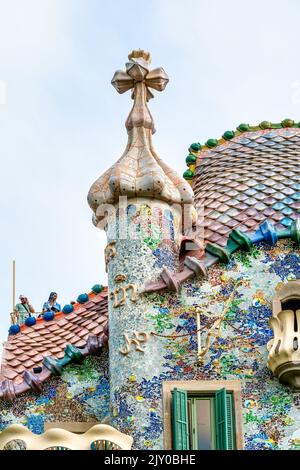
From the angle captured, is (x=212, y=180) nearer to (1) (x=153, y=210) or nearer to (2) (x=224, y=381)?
(1) (x=153, y=210)

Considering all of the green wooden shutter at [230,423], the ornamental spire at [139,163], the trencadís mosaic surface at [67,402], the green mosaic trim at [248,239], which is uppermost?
the ornamental spire at [139,163]

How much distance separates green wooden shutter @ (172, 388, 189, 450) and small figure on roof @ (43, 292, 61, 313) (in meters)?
4.23

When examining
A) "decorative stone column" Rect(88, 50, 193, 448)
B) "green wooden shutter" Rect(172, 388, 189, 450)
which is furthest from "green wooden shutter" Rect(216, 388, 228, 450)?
"decorative stone column" Rect(88, 50, 193, 448)

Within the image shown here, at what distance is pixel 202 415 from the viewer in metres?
26.1

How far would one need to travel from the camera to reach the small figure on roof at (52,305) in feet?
97.7

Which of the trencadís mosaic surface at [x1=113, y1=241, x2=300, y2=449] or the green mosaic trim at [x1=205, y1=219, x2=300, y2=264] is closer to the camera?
the trencadís mosaic surface at [x1=113, y1=241, x2=300, y2=449]

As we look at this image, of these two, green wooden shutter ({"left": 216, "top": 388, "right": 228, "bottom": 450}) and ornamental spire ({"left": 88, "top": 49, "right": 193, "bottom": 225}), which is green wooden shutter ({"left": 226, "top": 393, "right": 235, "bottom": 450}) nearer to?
green wooden shutter ({"left": 216, "top": 388, "right": 228, "bottom": 450})

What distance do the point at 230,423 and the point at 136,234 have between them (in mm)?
3136

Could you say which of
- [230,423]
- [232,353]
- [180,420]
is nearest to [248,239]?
[232,353]

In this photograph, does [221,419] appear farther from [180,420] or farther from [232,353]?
[232,353]

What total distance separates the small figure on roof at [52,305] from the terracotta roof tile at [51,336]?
2.53ft

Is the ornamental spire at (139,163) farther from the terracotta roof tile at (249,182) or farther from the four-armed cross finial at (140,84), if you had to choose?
the terracotta roof tile at (249,182)

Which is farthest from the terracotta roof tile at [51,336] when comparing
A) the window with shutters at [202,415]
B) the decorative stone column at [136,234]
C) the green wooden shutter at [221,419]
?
the green wooden shutter at [221,419]

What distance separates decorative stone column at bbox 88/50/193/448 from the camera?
26219mm
